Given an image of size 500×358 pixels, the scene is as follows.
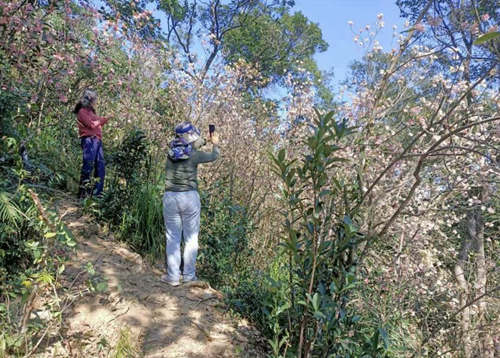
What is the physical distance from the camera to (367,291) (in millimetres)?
3781

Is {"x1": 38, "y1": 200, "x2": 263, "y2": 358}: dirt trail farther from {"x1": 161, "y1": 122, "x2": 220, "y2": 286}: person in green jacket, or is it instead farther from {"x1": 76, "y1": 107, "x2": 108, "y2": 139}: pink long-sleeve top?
{"x1": 76, "y1": 107, "x2": 108, "y2": 139}: pink long-sleeve top

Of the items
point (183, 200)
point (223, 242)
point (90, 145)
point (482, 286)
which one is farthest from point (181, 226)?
point (482, 286)

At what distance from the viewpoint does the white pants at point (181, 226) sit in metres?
3.51

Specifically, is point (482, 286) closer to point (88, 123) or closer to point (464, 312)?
point (464, 312)

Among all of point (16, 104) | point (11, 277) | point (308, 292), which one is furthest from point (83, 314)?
point (16, 104)

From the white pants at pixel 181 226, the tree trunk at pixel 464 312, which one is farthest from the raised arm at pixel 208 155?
the tree trunk at pixel 464 312

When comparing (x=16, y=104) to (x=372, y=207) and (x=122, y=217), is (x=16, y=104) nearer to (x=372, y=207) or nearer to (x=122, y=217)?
(x=122, y=217)

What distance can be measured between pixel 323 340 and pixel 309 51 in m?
20.4

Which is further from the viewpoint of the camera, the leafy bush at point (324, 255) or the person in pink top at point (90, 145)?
the person in pink top at point (90, 145)

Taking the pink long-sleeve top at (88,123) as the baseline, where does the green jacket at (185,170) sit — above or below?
below

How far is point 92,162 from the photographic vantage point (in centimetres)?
456

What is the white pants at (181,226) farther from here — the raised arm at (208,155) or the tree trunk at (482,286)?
the tree trunk at (482,286)

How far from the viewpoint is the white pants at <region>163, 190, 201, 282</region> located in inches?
138

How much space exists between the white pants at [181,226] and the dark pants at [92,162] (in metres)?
1.57
